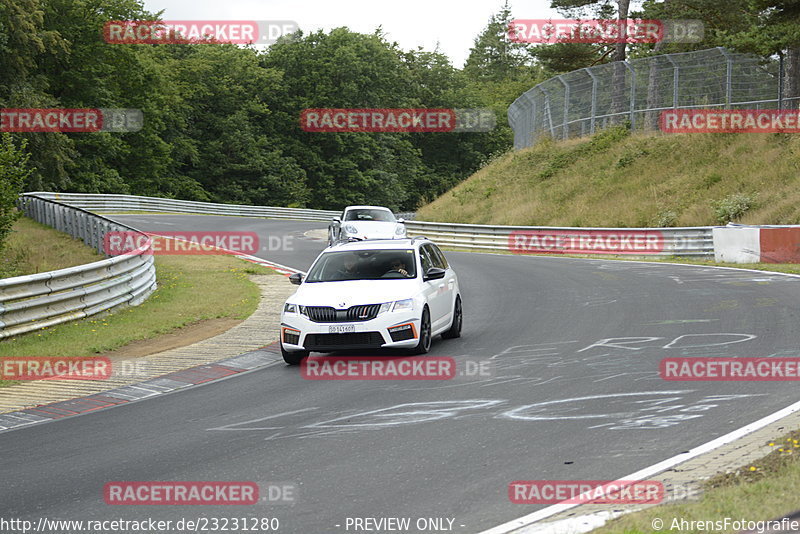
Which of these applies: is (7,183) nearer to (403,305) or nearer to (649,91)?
(403,305)

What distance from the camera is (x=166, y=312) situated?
55.3 feet

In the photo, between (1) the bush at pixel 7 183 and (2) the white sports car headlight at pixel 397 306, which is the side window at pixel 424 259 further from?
(1) the bush at pixel 7 183

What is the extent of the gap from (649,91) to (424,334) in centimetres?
2998

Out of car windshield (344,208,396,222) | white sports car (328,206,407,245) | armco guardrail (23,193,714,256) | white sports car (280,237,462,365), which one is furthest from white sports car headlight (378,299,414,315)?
car windshield (344,208,396,222)

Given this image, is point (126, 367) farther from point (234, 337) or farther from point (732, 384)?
point (732, 384)

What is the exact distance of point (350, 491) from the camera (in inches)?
246

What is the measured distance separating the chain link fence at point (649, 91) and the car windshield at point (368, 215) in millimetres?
14581

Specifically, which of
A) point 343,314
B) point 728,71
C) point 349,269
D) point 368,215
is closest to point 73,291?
point 349,269

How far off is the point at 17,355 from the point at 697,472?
9.33m

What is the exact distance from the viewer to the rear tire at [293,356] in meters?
11.9

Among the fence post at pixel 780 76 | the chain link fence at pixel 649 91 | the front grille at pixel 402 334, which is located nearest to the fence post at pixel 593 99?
the chain link fence at pixel 649 91

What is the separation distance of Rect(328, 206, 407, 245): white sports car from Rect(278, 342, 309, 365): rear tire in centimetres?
1516

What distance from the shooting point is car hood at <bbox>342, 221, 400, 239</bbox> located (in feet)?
Result: 90.7

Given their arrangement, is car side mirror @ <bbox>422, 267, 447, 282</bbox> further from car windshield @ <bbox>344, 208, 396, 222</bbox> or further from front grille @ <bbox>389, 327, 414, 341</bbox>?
car windshield @ <bbox>344, 208, 396, 222</bbox>
